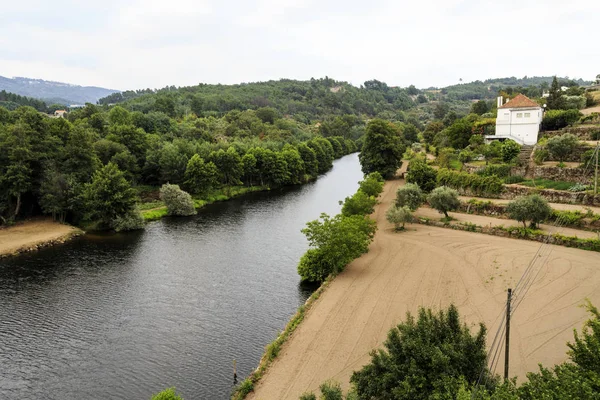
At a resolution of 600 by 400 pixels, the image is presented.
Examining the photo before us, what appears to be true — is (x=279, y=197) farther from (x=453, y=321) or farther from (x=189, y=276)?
(x=453, y=321)

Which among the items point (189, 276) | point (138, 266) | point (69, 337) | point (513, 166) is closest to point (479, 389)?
point (69, 337)

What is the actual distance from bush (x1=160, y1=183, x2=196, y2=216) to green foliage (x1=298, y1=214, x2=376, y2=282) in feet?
95.8

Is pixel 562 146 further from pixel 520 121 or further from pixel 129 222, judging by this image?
pixel 129 222

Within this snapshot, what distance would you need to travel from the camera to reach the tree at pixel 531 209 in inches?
1457

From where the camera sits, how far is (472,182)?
50594 millimetres

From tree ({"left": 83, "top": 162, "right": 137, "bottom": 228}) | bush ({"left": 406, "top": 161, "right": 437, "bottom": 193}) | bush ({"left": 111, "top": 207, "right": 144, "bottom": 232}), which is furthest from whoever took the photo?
bush ({"left": 406, "top": 161, "right": 437, "bottom": 193})

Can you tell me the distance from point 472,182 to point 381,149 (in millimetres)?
25324

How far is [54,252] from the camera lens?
43125 millimetres

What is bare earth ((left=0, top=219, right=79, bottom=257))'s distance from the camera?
4356 centimetres

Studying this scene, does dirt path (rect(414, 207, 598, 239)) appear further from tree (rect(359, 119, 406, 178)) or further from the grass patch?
tree (rect(359, 119, 406, 178))

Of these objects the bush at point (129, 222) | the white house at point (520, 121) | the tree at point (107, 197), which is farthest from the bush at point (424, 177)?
the tree at point (107, 197)

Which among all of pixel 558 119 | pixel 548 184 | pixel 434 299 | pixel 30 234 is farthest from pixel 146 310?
pixel 558 119

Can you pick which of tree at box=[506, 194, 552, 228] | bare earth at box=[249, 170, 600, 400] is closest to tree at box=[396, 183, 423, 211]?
bare earth at box=[249, 170, 600, 400]

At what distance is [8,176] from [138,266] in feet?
73.4
